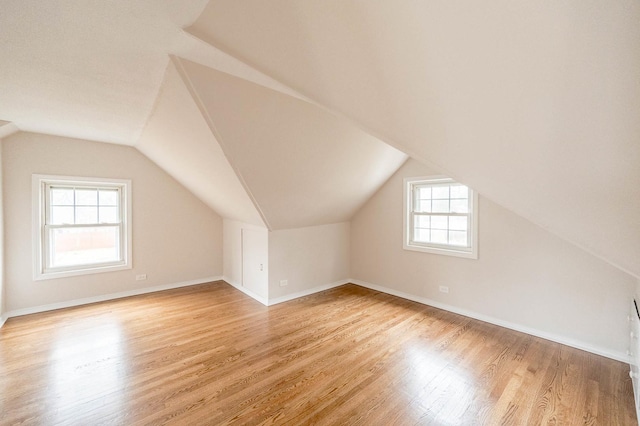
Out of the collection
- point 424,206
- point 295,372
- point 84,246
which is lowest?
point 295,372

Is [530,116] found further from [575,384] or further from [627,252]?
[575,384]

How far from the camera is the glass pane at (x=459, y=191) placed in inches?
143

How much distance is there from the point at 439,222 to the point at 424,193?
1.61 feet

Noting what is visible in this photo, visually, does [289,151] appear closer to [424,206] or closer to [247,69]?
[247,69]

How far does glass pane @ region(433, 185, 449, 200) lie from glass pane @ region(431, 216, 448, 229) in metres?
0.29

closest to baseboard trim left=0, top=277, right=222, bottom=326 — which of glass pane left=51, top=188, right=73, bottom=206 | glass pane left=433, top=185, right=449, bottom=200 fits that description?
glass pane left=51, top=188, right=73, bottom=206

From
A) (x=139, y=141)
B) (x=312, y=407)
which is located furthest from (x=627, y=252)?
(x=139, y=141)

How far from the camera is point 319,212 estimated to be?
166 inches

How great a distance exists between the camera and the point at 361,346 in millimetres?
2816

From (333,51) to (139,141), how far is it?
3.94m

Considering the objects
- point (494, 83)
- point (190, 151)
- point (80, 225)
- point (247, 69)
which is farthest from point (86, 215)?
point (494, 83)

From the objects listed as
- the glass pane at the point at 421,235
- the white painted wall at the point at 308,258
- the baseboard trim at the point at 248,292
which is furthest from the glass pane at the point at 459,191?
the baseboard trim at the point at 248,292

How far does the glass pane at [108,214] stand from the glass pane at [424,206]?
187 inches

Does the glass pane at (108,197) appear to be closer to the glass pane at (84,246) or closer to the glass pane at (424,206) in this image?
the glass pane at (84,246)
